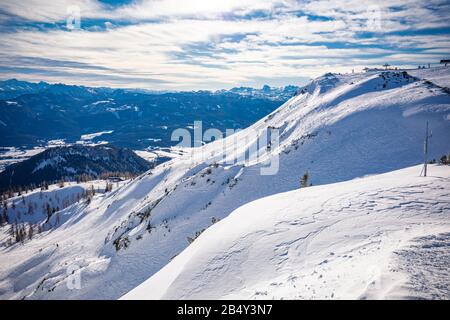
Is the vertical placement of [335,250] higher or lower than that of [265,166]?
higher

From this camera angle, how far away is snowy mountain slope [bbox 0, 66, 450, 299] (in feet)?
97.9

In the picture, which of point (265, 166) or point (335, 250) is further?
point (265, 166)

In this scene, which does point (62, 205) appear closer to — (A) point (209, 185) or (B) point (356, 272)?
(A) point (209, 185)

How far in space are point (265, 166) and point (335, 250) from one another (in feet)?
85.6

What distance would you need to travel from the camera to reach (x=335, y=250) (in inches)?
466

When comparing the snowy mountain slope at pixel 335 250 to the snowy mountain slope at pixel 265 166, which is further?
the snowy mountain slope at pixel 265 166

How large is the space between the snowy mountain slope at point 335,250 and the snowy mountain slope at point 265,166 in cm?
1273

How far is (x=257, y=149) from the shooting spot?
47812mm

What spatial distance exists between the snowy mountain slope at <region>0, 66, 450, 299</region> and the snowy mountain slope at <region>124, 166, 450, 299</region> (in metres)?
12.7

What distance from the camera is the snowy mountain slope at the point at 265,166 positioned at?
2983 centimetres

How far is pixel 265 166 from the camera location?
124ft

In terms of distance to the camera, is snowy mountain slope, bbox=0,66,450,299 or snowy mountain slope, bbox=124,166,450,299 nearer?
snowy mountain slope, bbox=124,166,450,299

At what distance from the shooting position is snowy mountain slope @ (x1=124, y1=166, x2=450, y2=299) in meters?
8.64
